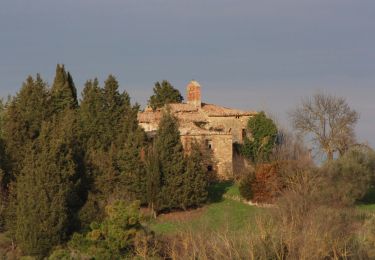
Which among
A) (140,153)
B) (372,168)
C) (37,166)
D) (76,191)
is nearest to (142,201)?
(140,153)

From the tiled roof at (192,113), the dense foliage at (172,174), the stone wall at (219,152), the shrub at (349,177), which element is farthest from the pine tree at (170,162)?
the tiled roof at (192,113)

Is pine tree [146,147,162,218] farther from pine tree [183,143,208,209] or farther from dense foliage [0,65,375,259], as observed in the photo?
pine tree [183,143,208,209]

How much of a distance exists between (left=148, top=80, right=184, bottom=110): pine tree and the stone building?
3907 mm

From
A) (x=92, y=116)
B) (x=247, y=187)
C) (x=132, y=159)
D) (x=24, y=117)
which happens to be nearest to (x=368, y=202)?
(x=247, y=187)

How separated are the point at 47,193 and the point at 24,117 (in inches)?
297

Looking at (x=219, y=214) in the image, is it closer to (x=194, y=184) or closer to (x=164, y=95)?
(x=194, y=184)

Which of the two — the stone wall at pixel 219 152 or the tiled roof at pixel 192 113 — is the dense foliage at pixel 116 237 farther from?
the tiled roof at pixel 192 113

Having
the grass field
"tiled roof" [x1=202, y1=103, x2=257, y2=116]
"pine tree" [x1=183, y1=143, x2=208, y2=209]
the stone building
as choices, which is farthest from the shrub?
"tiled roof" [x1=202, y1=103, x2=257, y2=116]

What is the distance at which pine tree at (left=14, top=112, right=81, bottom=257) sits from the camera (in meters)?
25.6

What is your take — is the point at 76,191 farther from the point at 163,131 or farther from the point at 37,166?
the point at 163,131

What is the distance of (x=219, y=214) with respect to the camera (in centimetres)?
3106

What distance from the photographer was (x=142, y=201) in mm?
Answer: 32469

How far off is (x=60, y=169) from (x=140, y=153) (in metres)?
6.32

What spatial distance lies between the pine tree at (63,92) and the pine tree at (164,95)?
8637 millimetres
